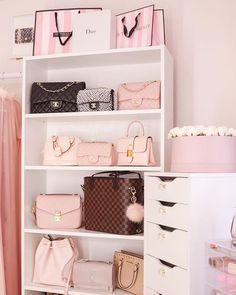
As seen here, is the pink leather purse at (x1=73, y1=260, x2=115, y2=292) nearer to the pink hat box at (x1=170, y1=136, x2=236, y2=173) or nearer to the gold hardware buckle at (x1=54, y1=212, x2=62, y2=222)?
the gold hardware buckle at (x1=54, y1=212, x2=62, y2=222)

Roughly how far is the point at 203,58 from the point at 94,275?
1.48m

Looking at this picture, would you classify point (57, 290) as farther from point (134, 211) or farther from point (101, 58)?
point (101, 58)

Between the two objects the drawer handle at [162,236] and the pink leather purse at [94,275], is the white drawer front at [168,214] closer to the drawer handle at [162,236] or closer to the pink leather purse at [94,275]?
the drawer handle at [162,236]

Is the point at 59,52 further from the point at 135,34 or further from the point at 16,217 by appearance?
the point at 16,217

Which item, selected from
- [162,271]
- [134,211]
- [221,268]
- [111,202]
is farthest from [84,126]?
[221,268]

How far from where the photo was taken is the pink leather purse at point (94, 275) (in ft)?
7.73

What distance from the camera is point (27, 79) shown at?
8.35 ft

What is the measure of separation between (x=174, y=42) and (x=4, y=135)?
123 centimetres

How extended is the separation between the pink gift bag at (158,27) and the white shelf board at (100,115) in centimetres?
44

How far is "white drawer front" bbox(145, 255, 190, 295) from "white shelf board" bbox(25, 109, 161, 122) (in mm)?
799

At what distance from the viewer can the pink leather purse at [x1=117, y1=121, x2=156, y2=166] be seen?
2275 millimetres

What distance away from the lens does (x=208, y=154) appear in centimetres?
196

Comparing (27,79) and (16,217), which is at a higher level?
(27,79)

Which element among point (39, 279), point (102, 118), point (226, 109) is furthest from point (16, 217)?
point (226, 109)
